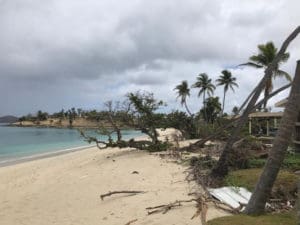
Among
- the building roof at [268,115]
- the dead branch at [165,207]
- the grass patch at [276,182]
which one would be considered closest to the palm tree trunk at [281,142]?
the dead branch at [165,207]

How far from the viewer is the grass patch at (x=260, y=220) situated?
20.4 feet

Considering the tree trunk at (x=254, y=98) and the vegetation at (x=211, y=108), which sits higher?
the vegetation at (x=211, y=108)

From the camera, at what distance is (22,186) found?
51.6 feet

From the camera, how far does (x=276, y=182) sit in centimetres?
960

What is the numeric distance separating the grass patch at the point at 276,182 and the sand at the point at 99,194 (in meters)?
0.99

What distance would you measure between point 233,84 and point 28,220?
5415cm

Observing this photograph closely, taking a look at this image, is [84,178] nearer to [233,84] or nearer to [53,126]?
[233,84]

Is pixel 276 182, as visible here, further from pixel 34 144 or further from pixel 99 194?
pixel 34 144

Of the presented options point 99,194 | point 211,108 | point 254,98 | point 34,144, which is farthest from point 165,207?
point 211,108

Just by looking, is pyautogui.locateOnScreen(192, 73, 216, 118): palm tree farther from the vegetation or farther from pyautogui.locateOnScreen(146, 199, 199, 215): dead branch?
pyautogui.locateOnScreen(146, 199, 199, 215): dead branch

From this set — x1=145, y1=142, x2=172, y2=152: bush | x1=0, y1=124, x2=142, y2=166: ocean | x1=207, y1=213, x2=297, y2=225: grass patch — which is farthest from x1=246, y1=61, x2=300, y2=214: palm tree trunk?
x1=0, y1=124, x2=142, y2=166: ocean

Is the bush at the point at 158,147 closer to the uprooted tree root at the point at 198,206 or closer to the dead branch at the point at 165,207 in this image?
the uprooted tree root at the point at 198,206

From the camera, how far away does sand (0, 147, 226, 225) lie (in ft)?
29.6

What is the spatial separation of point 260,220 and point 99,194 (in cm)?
618
